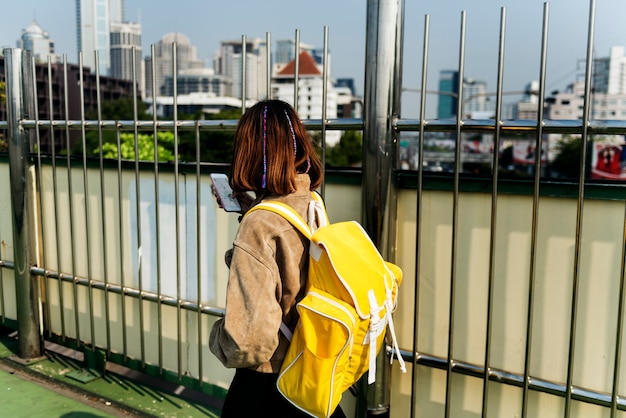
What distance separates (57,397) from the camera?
3596mm

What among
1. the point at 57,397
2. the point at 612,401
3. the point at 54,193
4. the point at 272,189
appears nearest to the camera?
the point at 272,189

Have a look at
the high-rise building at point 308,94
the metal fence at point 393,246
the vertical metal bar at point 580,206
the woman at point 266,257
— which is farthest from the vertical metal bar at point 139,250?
the vertical metal bar at point 580,206

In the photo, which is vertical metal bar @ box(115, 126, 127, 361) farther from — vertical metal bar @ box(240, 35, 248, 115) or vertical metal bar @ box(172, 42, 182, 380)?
vertical metal bar @ box(240, 35, 248, 115)

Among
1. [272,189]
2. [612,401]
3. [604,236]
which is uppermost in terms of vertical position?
[272,189]

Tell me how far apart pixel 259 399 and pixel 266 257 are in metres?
0.54

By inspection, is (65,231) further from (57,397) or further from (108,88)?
(108,88)

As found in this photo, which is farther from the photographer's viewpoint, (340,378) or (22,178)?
(22,178)

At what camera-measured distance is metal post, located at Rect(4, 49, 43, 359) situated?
3818 millimetres

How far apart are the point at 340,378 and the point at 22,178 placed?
3.01 meters

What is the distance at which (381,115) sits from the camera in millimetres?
2539

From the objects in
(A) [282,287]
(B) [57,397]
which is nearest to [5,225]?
(B) [57,397]

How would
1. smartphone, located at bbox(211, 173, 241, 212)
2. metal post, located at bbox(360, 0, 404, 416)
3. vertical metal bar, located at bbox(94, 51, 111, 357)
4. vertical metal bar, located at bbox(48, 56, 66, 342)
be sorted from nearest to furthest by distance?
smartphone, located at bbox(211, 173, 241, 212)
metal post, located at bbox(360, 0, 404, 416)
vertical metal bar, located at bbox(94, 51, 111, 357)
vertical metal bar, located at bbox(48, 56, 66, 342)

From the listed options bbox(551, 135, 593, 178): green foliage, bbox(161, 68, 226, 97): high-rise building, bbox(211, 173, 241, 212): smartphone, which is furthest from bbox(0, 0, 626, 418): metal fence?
bbox(161, 68, 226, 97): high-rise building

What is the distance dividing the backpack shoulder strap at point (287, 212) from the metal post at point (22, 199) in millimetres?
2690
